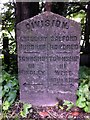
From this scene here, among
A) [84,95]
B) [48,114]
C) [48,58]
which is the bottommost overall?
[48,114]

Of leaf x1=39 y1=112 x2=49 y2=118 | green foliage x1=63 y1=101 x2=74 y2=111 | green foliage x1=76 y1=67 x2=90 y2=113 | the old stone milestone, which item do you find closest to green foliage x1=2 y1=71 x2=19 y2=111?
the old stone milestone

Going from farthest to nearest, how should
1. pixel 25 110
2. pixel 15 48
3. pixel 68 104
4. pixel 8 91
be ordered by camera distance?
pixel 15 48
pixel 8 91
pixel 68 104
pixel 25 110

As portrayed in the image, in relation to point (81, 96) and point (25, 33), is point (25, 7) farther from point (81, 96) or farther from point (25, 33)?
point (81, 96)

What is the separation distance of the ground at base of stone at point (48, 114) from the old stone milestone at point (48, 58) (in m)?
0.11

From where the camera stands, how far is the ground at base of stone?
283 cm

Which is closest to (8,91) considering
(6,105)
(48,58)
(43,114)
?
(6,105)

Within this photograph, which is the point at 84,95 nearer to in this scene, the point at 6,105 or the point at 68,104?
the point at 68,104

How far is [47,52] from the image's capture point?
9.68 ft

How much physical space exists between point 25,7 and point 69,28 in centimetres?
126

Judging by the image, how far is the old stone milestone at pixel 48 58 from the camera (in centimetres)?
288

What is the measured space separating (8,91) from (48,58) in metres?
0.62

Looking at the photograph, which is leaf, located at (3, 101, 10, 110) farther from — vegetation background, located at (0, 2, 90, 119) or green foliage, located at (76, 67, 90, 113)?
green foliage, located at (76, 67, 90, 113)

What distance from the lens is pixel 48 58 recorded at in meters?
2.96

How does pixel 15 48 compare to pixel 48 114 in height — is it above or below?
above
